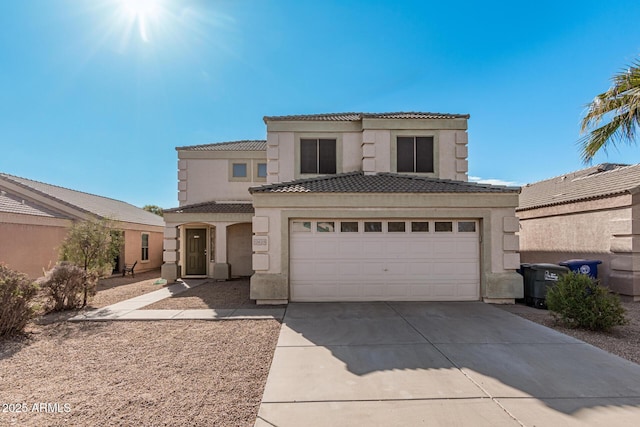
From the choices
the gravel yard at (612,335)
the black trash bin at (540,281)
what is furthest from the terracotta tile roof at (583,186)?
the gravel yard at (612,335)

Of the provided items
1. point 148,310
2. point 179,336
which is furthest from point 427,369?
point 148,310

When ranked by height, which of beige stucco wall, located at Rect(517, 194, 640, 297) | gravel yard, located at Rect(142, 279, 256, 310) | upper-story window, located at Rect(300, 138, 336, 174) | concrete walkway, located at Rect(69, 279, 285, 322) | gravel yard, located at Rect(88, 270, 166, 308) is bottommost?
gravel yard, located at Rect(88, 270, 166, 308)

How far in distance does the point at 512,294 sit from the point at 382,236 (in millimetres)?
4396

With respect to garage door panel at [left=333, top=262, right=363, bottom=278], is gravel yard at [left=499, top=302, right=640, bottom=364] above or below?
below

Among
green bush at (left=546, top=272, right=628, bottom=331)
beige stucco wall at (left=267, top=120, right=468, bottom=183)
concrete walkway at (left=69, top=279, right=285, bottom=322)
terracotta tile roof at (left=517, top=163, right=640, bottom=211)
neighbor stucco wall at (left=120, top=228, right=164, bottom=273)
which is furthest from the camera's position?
neighbor stucco wall at (left=120, top=228, right=164, bottom=273)

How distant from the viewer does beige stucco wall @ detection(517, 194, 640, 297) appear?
10.6 meters

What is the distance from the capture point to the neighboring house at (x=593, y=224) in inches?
417

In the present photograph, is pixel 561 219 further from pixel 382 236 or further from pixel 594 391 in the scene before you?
pixel 594 391

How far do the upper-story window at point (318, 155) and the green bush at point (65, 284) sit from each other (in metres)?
→ 8.16

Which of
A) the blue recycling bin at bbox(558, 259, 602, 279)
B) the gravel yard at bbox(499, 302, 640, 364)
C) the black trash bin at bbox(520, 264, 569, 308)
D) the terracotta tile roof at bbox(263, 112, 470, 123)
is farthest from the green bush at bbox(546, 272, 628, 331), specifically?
the terracotta tile roof at bbox(263, 112, 470, 123)

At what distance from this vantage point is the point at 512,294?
9.71 m

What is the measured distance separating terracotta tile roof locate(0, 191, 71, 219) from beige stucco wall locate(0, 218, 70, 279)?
527 millimetres

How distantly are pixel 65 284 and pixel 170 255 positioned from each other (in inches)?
226

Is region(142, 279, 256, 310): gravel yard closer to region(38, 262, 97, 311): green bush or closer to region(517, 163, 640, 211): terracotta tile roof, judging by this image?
region(38, 262, 97, 311): green bush
